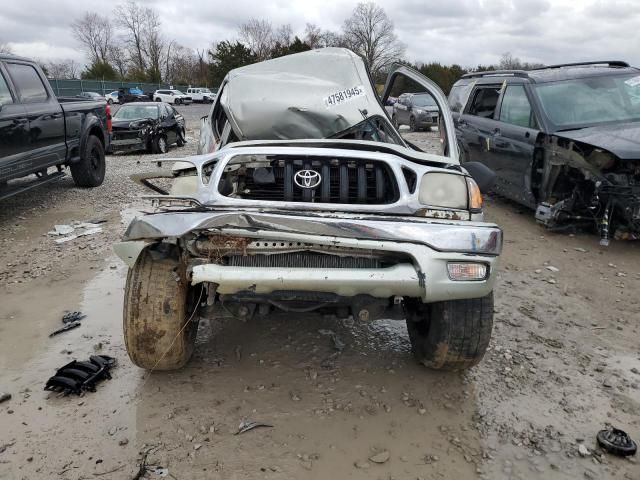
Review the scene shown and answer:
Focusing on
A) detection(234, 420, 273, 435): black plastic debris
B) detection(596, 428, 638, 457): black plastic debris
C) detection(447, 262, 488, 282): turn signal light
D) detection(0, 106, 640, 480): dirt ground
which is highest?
detection(447, 262, 488, 282): turn signal light

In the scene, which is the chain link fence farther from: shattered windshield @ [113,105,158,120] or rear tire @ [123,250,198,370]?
rear tire @ [123,250,198,370]

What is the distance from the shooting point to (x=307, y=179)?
2.79 metres

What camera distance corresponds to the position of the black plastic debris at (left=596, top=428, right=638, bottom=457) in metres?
2.39

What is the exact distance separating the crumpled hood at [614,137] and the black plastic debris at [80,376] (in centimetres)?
479

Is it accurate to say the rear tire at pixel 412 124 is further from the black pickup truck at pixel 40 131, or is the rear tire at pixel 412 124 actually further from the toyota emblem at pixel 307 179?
the toyota emblem at pixel 307 179

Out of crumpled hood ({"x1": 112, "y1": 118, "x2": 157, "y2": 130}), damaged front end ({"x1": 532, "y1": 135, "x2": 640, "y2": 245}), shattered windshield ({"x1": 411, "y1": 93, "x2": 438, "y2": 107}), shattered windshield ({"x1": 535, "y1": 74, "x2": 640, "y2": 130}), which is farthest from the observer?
shattered windshield ({"x1": 411, "y1": 93, "x2": 438, "y2": 107})

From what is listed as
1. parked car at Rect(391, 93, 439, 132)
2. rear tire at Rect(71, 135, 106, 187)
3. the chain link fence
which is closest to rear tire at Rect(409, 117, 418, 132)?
parked car at Rect(391, 93, 439, 132)

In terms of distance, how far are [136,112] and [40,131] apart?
692 cm

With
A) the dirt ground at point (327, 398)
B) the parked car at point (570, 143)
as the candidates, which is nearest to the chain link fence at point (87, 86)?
the parked car at point (570, 143)

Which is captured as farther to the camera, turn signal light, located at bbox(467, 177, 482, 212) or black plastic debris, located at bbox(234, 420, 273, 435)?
turn signal light, located at bbox(467, 177, 482, 212)

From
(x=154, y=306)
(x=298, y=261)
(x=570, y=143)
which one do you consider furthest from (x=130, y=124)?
(x=298, y=261)

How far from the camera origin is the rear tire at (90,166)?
811cm

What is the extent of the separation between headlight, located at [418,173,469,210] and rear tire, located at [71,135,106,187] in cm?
682

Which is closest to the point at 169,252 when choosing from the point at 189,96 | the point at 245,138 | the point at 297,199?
the point at 297,199
